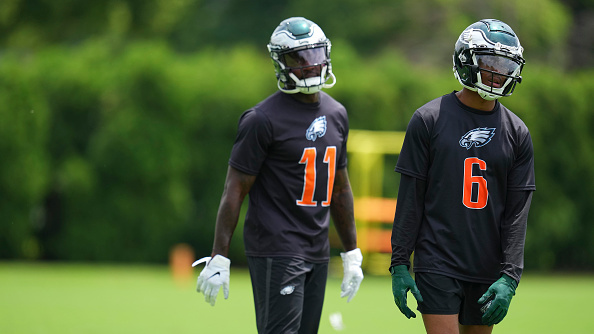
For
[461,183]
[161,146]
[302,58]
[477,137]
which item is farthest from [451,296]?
[161,146]

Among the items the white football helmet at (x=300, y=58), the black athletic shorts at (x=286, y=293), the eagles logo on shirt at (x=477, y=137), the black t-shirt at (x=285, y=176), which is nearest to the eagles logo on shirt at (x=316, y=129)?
the black t-shirt at (x=285, y=176)

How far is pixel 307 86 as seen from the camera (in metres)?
5.30

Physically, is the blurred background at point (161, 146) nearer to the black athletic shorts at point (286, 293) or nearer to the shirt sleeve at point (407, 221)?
the black athletic shorts at point (286, 293)

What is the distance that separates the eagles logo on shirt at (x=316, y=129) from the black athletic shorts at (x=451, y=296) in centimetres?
119

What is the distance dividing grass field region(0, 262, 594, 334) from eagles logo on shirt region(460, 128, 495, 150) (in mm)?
5110

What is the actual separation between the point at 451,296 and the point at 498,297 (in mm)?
231

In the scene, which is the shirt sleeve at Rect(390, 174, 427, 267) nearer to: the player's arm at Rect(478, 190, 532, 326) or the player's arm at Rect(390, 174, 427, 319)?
the player's arm at Rect(390, 174, 427, 319)

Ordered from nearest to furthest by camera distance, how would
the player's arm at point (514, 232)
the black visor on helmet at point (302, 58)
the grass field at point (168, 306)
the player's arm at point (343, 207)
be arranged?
the player's arm at point (514, 232) → the black visor on helmet at point (302, 58) → the player's arm at point (343, 207) → the grass field at point (168, 306)

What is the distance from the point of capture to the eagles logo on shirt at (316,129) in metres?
5.27

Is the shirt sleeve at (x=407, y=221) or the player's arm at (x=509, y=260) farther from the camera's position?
the shirt sleeve at (x=407, y=221)

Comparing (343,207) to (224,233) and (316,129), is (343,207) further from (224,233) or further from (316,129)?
(224,233)

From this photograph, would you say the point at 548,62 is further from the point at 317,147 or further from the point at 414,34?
the point at 317,147

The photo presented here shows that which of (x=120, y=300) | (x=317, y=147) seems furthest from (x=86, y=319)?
(x=317, y=147)

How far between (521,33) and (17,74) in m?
17.1
